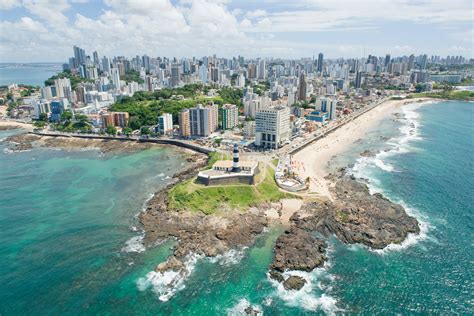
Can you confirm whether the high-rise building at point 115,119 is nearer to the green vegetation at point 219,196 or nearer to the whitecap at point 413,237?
the green vegetation at point 219,196

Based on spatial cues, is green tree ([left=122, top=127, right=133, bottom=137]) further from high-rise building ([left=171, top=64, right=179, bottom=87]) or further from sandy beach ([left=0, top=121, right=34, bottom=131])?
high-rise building ([left=171, top=64, right=179, bottom=87])

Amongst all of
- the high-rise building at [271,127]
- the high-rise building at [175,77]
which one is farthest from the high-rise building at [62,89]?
the high-rise building at [271,127]

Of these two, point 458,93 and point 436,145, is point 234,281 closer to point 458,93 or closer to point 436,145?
point 436,145

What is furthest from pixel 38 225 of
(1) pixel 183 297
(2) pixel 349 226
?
(2) pixel 349 226

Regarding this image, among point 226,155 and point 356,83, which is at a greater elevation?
point 356,83

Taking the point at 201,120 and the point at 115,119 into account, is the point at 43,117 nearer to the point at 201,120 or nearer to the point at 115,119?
the point at 115,119

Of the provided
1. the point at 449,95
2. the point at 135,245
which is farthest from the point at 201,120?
the point at 449,95
